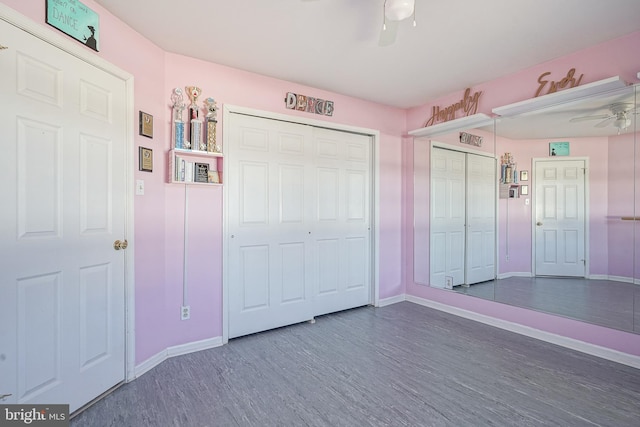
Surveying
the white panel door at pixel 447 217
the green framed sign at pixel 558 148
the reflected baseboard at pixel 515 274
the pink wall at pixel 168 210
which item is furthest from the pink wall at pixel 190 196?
the green framed sign at pixel 558 148

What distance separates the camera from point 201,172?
2566 mm

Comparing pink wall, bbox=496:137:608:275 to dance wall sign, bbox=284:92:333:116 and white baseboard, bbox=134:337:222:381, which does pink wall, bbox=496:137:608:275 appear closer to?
dance wall sign, bbox=284:92:333:116

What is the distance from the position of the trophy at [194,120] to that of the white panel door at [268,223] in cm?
29

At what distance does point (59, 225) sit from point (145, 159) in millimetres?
765

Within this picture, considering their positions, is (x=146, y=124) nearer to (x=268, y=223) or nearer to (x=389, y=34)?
(x=268, y=223)

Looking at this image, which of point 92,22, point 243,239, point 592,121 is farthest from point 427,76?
point 92,22

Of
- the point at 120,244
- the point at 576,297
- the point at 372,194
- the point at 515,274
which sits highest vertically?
the point at 372,194

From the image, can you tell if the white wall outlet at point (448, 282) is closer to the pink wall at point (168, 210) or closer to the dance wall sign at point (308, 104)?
the dance wall sign at point (308, 104)

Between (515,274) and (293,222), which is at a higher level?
(293,222)

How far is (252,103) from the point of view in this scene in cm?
289

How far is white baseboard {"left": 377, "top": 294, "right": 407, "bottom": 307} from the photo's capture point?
385 centimetres

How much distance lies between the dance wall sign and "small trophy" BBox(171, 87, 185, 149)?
104 cm

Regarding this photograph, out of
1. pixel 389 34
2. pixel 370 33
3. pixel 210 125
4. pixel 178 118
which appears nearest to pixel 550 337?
pixel 389 34

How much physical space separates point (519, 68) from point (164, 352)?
4.10 meters
